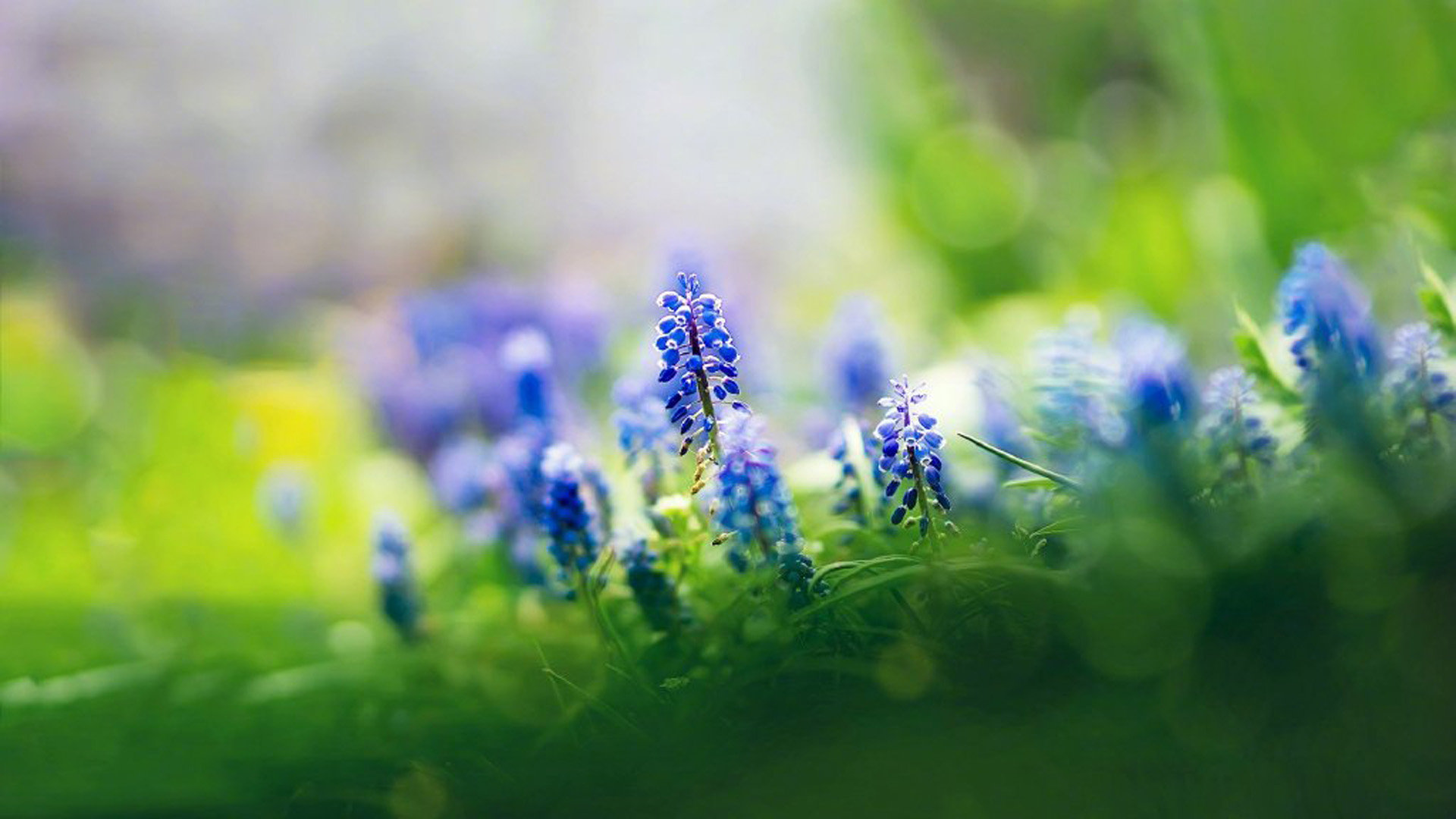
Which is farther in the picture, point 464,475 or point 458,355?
point 458,355

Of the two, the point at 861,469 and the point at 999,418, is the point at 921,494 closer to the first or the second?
the point at 861,469

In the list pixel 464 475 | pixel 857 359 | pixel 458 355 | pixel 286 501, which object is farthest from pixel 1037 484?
pixel 458 355

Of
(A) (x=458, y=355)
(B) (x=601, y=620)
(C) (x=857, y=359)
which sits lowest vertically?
(B) (x=601, y=620)

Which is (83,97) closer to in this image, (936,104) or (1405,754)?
(936,104)

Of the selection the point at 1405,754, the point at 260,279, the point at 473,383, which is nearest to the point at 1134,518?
the point at 1405,754

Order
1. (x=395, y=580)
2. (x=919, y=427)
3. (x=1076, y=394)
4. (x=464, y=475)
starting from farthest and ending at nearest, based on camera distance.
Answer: (x=464, y=475), (x=395, y=580), (x=1076, y=394), (x=919, y=427)

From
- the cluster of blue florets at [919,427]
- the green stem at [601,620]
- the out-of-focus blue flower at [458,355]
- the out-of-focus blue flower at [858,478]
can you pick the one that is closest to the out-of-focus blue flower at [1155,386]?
the cluster of blue florets at [919,427]

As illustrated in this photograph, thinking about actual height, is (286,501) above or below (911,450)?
above
